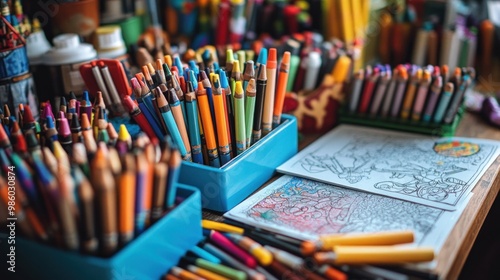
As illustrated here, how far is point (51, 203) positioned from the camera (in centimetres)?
49

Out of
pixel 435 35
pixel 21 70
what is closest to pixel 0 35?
pixel 21 70

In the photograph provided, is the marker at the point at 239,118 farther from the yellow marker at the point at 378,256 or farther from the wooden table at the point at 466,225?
the yellow marker at the point at 378,256

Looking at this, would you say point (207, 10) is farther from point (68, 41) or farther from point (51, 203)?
point (51, 203)

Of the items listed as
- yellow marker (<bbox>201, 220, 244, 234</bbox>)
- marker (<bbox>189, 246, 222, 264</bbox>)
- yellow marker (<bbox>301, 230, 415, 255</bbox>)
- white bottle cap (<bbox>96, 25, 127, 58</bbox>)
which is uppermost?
white bottle cap (<bbox>96, 25, 127, 58</bbox>)

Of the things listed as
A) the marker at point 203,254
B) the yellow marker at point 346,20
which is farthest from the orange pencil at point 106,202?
the yellow marker at point 346,20

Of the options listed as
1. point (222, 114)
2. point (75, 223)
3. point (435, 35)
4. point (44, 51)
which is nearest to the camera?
point (75, 223)

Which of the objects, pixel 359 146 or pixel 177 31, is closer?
pixel 359 146

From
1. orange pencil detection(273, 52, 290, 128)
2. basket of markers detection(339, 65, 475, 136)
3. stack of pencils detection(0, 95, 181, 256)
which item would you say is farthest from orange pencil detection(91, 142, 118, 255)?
basket of markers detection(339, 65, 475, 136)

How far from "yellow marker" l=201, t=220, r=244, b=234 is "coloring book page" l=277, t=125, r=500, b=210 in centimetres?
16

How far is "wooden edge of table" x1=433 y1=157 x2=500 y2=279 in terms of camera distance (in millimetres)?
550

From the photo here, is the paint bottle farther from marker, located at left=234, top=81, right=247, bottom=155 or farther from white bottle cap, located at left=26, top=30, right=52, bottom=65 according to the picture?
marker, located at left=234, top=81, right=247, bottom=155

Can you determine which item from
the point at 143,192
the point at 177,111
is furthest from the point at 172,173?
the point at 177,111

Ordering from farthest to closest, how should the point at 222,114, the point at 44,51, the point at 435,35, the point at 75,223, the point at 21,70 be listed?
the point at 435,35 < the point at 44,51 < the point at 21,70 < the point at 222,114 < the point at 75,223

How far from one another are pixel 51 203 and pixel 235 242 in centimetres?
20
